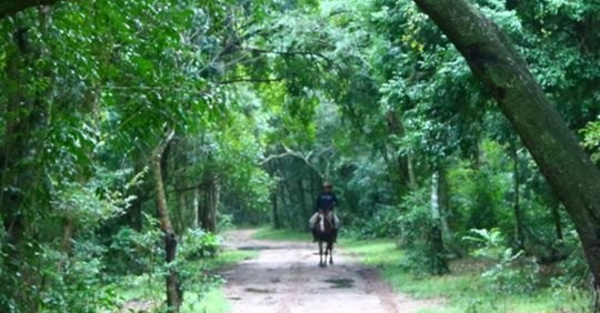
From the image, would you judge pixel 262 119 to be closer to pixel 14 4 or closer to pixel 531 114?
pixel 531 114

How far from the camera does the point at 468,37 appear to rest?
4754mm

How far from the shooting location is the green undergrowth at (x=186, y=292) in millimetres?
11977

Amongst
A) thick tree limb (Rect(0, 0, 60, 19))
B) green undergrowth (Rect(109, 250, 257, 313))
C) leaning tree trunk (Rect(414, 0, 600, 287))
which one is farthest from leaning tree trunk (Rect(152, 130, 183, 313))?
thick tree limb (Rect(0, 0, 60, 19))

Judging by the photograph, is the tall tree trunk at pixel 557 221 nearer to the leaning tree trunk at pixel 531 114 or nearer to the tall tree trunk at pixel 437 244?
the tall tree trunk at pixel 437 244

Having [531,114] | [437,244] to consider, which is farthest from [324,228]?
[531,114]

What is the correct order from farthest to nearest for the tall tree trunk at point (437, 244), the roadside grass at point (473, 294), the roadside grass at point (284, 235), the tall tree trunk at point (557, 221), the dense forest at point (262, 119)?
the roadside grass at point (284, 235) < the tall tree trunk at point (437, 244) < the tall tree trunk at point (557, 221) < the roadside grass at point (473, 294) < the dense forest at point (262, 119)

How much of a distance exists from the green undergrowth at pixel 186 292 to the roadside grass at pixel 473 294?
3641 millimetres

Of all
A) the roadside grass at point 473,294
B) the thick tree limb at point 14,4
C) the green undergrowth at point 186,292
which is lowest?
the roadside grass at point 473,294

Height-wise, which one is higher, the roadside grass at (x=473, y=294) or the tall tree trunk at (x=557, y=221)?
the tall tree trunk at (x=557, y=221)

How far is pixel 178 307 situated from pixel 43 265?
5.40 m

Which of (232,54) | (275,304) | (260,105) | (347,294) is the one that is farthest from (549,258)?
(260,105)

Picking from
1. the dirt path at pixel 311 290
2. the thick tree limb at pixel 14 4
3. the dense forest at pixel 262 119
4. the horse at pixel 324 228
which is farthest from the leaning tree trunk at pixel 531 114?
the horse at pixel 324 228

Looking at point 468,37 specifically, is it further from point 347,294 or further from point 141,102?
point 347,294

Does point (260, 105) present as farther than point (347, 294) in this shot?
Yes
